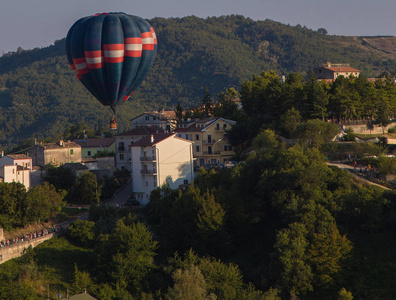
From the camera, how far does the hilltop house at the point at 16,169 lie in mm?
54375

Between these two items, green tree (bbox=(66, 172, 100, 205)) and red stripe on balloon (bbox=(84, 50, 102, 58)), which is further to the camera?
green tree (bbox=(66, 172, 100, 205))

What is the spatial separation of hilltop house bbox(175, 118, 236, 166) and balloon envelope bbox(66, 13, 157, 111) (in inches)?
617

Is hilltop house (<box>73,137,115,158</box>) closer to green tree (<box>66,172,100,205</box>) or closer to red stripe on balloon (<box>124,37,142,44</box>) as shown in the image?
green tree (<box>66,172,100,205</box>)

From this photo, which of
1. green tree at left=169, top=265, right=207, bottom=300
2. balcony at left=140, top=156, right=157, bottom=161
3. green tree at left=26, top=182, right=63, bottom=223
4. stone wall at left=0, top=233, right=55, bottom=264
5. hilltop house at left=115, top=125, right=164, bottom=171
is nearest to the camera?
green tree at left=169, top=265, right=207, bottom=300

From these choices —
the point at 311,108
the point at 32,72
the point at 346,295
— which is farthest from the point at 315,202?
the point at 32,72

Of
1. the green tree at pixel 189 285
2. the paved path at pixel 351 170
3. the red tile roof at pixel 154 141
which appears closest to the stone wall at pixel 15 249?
the green tree at pixel 189 285

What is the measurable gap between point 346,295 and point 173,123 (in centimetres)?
4563

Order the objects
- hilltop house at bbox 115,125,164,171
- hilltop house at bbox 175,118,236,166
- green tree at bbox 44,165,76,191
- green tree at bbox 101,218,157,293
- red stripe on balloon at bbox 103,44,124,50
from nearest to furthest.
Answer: green tree at bbox 101,218,157,293 → red stripe on balloon at bbox 103,44,124,50 → green tree at bbox 44,165,76,191 → hilltop house at bbox 175,118,236,166 → hilltop house at bbox 115,125,164,171

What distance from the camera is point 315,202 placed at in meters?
40.6

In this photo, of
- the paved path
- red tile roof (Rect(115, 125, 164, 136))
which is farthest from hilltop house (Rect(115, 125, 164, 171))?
the paved path

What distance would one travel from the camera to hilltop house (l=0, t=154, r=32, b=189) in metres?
54.4

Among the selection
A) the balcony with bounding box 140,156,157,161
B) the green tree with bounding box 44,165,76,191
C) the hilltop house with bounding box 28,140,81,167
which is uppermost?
the hilltop house with bounding box 28,140,81,167

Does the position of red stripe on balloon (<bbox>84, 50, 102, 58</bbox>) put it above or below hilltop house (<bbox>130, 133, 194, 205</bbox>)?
above

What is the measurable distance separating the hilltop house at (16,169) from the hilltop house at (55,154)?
12.8ft
